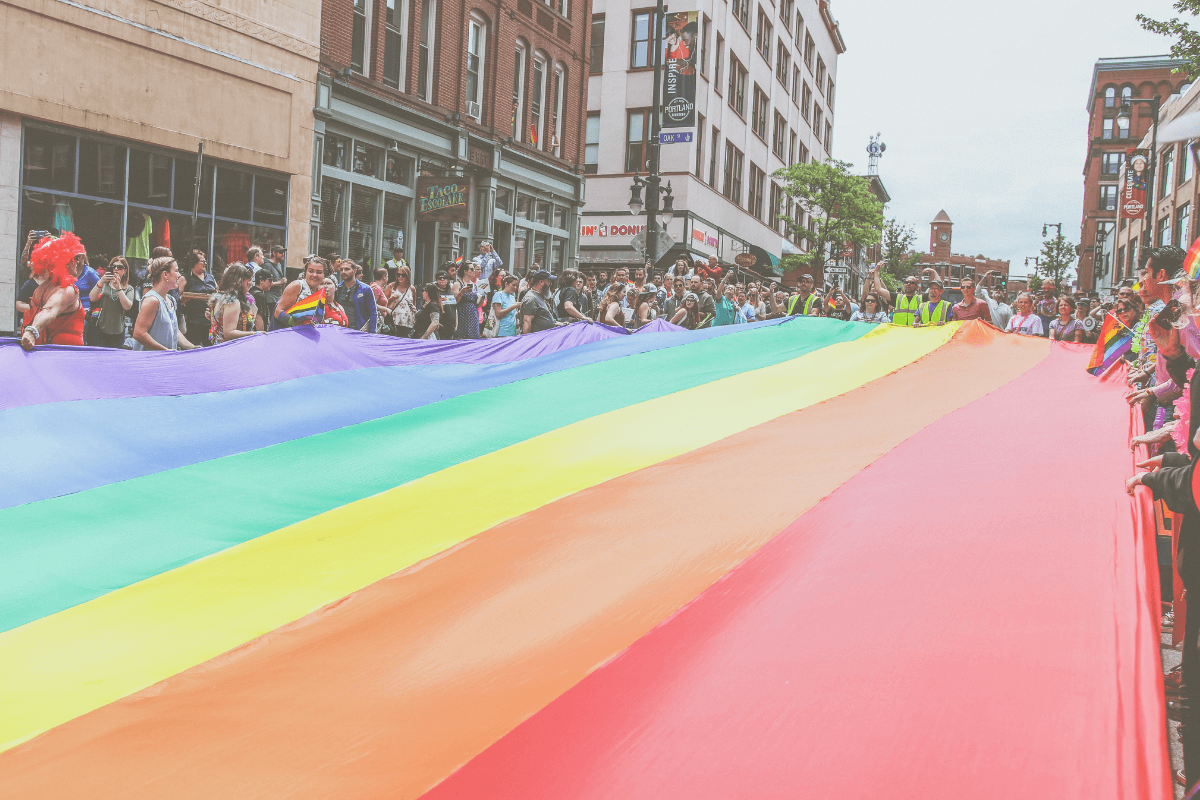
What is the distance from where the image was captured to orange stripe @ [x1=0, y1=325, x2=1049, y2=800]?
2408mm

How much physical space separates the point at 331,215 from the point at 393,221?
2.14 meters

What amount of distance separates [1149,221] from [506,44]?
36192 mm

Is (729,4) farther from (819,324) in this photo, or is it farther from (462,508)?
(462,508)

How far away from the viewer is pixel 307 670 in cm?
296

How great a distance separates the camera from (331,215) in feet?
63.4

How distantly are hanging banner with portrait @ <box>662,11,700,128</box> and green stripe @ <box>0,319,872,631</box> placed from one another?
17.0 m

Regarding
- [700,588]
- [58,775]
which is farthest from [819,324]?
[58,775]

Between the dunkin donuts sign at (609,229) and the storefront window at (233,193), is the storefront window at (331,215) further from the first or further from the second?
the dunkin donuts sign at (609,229)

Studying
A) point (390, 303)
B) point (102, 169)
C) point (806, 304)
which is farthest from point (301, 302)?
point (102, 169)

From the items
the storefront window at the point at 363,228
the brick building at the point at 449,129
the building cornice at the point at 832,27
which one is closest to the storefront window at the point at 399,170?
the brick building at the point at 449,129

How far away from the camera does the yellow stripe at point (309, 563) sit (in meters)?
3.21

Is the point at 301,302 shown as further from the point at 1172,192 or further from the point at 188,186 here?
the point at 1172,192

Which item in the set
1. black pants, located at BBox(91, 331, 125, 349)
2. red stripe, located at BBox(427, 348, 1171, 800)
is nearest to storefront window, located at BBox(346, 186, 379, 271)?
black pants, located at BBox(91, 331, 125, 349)

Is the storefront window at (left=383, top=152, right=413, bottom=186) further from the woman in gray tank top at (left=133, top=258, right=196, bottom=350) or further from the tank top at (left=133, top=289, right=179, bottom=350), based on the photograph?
the woman in gray tank top at (left=133, top=258, right=196, bottom=350)
